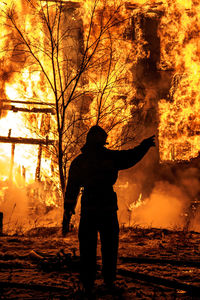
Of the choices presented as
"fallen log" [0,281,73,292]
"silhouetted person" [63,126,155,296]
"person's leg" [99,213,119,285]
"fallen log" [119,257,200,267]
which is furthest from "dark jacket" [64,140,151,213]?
"fallen log" [119,257,200,267]

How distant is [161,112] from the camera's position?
549 inches

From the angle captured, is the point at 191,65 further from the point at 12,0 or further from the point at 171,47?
the point at 12,0

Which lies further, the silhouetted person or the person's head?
the person's head

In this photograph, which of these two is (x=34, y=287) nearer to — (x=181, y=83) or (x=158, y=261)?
(x=158, y=261)

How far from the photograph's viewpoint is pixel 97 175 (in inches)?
109

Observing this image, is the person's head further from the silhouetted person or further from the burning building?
the burning building

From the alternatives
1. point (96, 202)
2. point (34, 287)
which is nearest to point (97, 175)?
point (96, 202)

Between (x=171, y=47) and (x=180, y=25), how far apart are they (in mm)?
1031

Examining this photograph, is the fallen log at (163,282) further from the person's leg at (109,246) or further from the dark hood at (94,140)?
the dark hood at (94,140)

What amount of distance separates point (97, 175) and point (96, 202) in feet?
0.82

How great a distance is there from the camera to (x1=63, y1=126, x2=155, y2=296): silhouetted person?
2.72 metres

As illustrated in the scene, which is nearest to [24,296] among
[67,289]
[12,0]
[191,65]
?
[67,289]

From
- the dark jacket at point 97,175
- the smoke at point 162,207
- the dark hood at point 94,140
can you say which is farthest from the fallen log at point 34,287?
the smoke at point 162,207

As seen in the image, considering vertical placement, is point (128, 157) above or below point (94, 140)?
below
